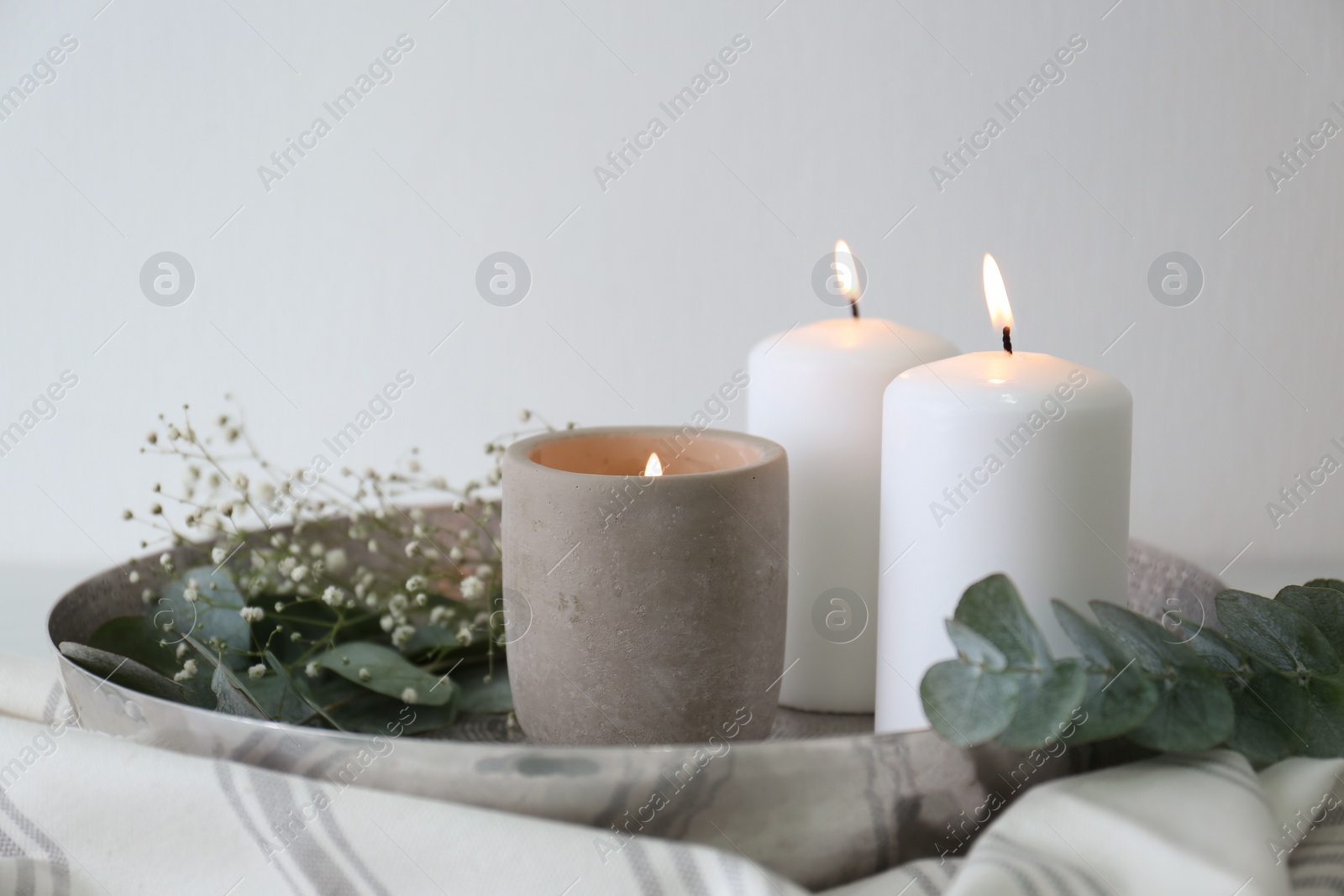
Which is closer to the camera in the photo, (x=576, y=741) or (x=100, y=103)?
(x=576, y=741)

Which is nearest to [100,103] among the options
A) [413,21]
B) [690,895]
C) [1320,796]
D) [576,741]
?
[413,21]

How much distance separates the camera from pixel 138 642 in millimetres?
570

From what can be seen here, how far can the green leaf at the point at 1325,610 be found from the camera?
18.7 inches

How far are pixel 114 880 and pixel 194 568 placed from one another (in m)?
0.22

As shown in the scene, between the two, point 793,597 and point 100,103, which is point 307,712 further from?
point 100,103

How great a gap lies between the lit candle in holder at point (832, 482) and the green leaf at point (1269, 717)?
17cm

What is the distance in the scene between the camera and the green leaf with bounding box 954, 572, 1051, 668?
0.40 meters

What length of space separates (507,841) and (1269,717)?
0.28m

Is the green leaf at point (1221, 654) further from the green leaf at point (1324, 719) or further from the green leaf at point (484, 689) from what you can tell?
the green leaf at point (484, 689)

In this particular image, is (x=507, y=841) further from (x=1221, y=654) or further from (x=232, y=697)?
(x=1221, y=654)

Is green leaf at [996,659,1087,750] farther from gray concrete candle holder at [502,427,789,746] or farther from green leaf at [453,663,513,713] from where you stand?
green leaf at [453,663,513,713]

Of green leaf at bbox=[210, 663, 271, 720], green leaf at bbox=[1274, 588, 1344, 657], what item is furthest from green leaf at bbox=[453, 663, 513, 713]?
green leaf at bbox=[1274, 588, 1344, 657]

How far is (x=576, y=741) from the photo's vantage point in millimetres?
481

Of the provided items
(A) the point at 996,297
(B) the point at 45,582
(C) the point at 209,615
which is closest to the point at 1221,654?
(A) the point at 996,297
